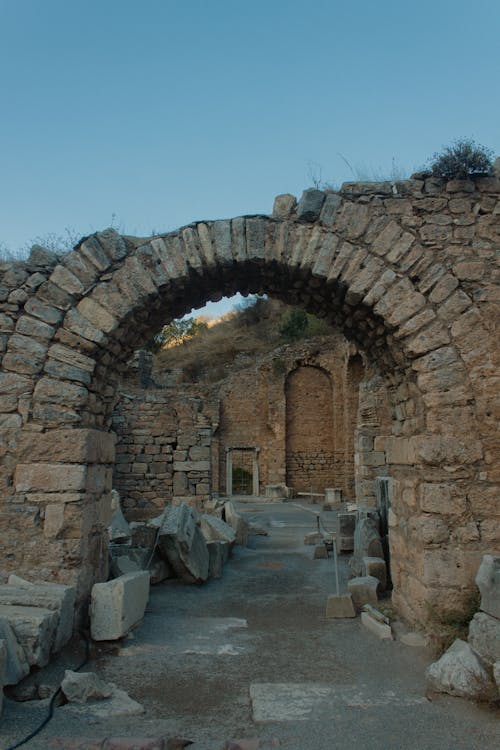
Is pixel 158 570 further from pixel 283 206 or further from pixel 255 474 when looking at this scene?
pixel 255 474

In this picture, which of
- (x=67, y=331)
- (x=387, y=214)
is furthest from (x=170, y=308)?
(x=387, y=214)

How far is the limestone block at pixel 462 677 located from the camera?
332 centimetres

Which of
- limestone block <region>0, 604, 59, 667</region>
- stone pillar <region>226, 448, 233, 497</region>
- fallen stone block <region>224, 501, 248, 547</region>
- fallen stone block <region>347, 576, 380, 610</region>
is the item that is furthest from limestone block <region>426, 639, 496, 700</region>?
stone pillar <region>226, 448, 233, 497</region>

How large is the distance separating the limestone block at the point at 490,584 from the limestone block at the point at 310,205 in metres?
3.42

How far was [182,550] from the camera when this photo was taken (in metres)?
6.71

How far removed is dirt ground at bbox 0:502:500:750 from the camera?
9.82ft

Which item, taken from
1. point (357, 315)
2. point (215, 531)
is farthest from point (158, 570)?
point (357, 315)

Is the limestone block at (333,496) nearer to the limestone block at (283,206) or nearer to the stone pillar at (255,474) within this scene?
the stone pillar at (255,474)

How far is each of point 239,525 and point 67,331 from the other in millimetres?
5981

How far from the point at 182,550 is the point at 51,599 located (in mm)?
2823

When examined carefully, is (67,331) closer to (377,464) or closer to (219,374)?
(377,464)

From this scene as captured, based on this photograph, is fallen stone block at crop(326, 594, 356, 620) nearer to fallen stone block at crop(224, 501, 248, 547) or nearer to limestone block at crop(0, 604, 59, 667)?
limestone block at crop(0, 604, 59, 667)

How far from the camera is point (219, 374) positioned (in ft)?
91.2

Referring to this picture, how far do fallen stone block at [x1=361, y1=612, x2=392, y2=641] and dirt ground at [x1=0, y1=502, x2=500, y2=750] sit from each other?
84mm
